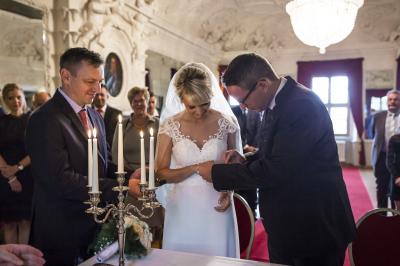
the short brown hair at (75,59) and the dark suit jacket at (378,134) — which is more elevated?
the short brown hair at (75,59)

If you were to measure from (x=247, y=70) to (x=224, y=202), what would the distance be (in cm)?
110

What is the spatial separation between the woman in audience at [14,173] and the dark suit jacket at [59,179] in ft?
6.33

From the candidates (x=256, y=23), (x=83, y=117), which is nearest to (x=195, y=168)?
(x=83, y=117)

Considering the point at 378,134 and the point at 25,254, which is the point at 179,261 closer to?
the point at 25,254

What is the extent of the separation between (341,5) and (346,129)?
8772 mm

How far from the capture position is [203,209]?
275 cm

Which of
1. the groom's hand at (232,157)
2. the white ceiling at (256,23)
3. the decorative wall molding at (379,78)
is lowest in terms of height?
the groom's hand at (232,157)

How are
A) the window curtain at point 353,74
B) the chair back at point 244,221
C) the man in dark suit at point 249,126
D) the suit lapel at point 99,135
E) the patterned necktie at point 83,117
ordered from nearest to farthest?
the patterned necktie at point 83,117 < the suit lapel at point 99,135 < the chair back at point 244,221 < the man in dark suit at point 249,126 < the window curtain at point 353,74

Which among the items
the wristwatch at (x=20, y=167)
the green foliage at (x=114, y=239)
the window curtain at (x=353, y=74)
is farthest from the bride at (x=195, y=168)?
the window curtain at (x=353, y=74)

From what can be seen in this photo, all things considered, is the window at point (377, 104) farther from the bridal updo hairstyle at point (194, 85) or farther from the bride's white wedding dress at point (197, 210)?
the bridal updo hairstyle at point (194, 85)

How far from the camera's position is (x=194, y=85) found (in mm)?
2621

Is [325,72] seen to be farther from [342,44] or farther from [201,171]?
[201,171]

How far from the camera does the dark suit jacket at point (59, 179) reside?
6.53 ft

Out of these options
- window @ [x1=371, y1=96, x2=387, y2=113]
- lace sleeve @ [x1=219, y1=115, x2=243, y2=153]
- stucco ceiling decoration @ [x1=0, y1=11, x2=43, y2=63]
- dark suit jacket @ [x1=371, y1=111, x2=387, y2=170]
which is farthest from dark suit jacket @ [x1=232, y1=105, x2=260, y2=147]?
window @ [x1=371, y1=96, x2=387, y2=113]
